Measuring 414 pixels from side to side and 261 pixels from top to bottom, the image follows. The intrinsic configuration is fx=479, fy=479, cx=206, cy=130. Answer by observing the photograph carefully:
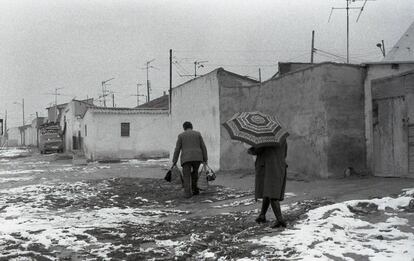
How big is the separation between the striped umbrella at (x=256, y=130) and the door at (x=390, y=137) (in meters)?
5.23

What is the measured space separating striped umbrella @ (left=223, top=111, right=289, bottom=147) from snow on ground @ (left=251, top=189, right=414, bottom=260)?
3.97 ft

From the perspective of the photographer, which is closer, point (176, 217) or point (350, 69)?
point (176, 217)

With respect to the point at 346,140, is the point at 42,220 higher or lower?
lower

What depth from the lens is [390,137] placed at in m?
11.0

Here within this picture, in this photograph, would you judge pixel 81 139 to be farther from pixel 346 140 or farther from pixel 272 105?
pixel 346 140

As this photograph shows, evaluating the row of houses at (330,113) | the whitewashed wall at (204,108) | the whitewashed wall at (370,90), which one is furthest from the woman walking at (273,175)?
the whitewashed wall at (204,108)

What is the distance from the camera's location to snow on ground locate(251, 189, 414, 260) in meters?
5.08

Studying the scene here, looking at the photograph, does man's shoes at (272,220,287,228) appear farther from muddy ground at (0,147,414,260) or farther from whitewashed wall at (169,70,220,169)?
whitewashed wall at (169,70,220,169)

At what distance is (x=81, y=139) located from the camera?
39000 mm

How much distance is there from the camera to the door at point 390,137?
420 inches

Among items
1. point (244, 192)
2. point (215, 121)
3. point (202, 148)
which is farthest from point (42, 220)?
point (215, 121)

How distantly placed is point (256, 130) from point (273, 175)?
2.19 feet

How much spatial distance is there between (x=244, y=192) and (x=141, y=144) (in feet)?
73.9

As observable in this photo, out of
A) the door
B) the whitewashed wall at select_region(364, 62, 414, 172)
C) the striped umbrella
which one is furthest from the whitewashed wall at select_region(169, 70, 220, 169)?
the striped umbrella
